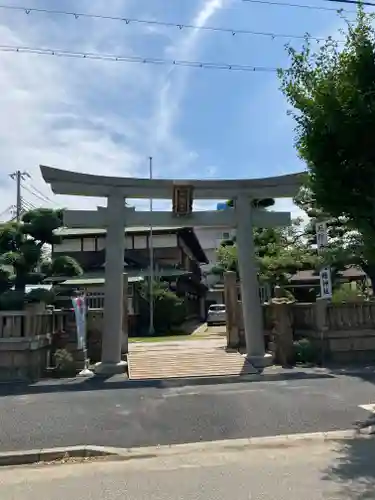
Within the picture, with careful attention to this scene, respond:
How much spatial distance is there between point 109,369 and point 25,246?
4638mm

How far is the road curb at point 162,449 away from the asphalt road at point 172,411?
0.33 m

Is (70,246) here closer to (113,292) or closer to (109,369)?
(113,292)

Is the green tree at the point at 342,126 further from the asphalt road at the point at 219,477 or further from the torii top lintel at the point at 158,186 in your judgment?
the torii top lintel at the point at 158,186

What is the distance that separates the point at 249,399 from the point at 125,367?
5.48m

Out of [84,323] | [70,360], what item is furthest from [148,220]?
[70,360]

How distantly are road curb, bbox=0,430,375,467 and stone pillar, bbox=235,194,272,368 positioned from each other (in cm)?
794

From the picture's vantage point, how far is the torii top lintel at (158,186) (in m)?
15.3

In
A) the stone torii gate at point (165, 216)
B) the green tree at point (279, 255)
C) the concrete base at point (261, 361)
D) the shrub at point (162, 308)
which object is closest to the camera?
the stone torii gate at point (165, 216)

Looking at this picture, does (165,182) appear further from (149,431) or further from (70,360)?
(149,431)

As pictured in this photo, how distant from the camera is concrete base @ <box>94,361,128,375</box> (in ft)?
49.1

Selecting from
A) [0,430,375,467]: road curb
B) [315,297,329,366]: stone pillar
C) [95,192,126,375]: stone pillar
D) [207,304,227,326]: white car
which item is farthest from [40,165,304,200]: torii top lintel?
[207,304,227,326]: white car

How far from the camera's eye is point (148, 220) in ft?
54.1

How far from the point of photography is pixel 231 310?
19156mm

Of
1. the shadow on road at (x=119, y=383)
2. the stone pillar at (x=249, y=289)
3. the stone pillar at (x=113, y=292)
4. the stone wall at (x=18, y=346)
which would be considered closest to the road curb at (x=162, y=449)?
the shadow on road at (x=119, y=383)
